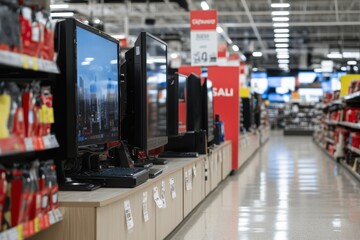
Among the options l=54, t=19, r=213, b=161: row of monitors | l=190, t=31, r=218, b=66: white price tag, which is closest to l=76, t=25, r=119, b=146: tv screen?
l=54, t=19, r=213, b=161: row of monitors

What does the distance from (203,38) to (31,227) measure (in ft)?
34.9

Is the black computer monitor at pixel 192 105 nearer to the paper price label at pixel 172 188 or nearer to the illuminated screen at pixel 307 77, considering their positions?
the paper price label at pixel 172 188

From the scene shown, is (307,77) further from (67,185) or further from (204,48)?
(67,185)

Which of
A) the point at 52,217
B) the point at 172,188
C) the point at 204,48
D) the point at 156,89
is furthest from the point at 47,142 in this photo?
the point at 204,48

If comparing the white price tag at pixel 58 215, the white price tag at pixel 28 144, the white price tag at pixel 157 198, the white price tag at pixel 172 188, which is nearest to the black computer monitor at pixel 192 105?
the white price tag at pixel 172 188

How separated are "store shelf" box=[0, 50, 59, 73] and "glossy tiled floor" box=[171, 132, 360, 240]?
10.4 ft

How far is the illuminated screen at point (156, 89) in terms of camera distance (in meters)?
4.83

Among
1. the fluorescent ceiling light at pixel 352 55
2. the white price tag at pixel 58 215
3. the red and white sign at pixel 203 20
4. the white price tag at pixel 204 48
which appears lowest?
the white price tag at pixel 58 215

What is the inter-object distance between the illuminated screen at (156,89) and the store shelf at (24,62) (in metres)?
1.98

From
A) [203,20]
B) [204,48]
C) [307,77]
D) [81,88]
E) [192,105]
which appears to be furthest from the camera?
[307,77]

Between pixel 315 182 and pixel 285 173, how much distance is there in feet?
4.97

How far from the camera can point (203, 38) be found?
1298 centimetres

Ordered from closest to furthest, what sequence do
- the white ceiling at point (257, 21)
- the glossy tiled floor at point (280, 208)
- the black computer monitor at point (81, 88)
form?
the black computer monitor at point (81, 88)
the glossy tiled floor at point (280, 208)
the white ceiling at point (257, 21)

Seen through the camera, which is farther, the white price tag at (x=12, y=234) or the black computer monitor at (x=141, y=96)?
the black computer monitor at (x=141, y=96)
